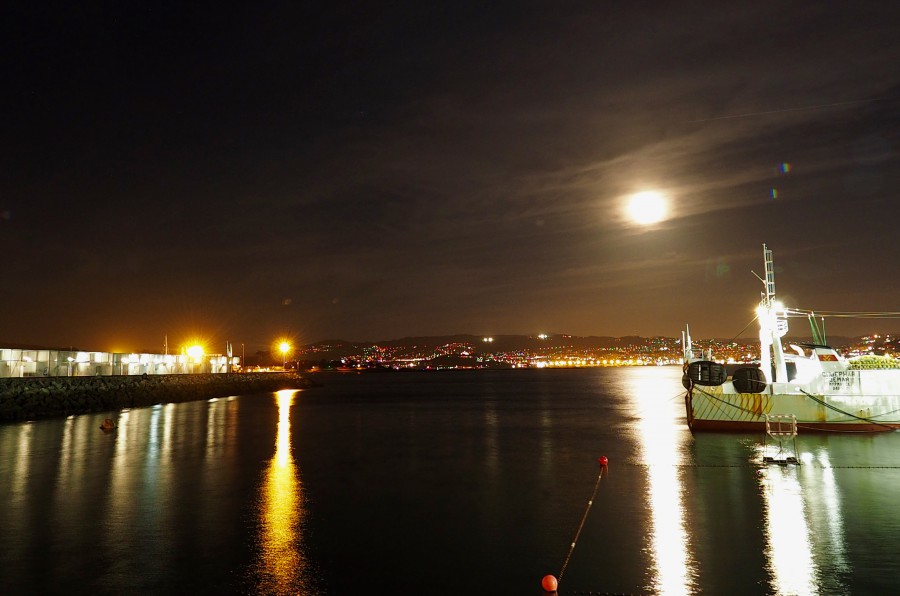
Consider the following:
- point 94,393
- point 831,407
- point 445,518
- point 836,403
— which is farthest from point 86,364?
point 836,403

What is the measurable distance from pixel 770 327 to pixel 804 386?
10.1 feet

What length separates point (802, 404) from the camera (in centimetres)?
2859

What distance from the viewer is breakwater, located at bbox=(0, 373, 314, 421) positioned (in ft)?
144

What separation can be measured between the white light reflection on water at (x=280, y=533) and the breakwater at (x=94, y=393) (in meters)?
31.8

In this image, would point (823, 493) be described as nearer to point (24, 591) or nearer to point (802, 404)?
point (802, 404)

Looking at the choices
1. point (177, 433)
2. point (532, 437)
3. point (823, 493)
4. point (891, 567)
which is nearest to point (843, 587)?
point (891, 567)

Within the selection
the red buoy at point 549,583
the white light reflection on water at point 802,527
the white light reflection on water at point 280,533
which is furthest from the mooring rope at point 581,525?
the white light reflection on water at point 280,533

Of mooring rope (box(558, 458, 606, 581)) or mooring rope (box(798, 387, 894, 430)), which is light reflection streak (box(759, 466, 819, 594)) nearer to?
mooring rope (box(558, 458, 606, 581))

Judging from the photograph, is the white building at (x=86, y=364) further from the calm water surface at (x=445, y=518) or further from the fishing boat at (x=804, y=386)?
the fishing boat at (x=804, y=386)

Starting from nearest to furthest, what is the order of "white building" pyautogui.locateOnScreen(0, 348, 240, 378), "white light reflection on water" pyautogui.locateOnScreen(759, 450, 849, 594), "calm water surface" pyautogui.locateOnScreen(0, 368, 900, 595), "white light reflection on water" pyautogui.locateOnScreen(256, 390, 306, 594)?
"white light reflection on water" pyautogui.locateOnScreen(759, 450, 849, 594), "white light reflection on water" pyautogui.locateOnScreen(256, 390, 306, 594), "calm water surface" pyautogui.locateOnScreen(0, 368, 900, 595), "white building" pyautogui.locateOnScreen(0, 348, 240, 378)

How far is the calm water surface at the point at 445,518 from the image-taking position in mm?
9953

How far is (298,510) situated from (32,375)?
1880 inches

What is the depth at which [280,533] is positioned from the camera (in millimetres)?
12781


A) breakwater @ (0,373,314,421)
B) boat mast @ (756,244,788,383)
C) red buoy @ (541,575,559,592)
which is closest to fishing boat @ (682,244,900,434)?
boat mast @ (756,244,788,383)
